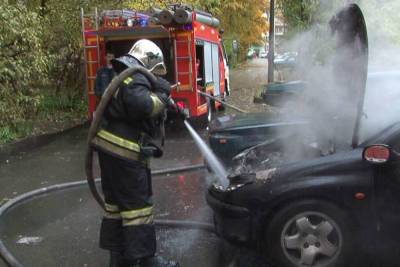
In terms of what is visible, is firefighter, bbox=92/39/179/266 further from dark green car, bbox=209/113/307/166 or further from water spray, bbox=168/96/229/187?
dark green car, bbox=209/113/307/166

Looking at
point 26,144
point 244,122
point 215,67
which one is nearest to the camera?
point 244,122

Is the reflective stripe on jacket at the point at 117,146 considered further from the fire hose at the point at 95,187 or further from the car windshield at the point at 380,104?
the car windshield at the point at 380,104

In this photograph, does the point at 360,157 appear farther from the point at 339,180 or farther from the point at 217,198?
the point at 217,198

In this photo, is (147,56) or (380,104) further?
(380,104)

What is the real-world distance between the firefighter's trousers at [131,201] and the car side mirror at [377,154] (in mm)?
1613

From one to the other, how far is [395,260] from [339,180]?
71 centimetres

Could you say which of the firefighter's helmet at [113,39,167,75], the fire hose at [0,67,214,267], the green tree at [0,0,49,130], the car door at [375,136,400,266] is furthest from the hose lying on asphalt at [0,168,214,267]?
the green tree at [0,0,49,130]

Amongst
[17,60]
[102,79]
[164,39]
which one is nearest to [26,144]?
[17,60]

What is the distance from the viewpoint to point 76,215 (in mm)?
5977

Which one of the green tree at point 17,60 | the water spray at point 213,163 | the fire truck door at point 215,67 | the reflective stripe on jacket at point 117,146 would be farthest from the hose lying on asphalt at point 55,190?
the fire truck door at point 215,67

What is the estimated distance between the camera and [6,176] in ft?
25.7

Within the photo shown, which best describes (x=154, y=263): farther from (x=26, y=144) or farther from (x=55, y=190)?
(x=26, y=144)

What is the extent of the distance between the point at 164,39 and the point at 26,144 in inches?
136

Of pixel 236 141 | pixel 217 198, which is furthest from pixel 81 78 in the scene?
pixel 217 198
